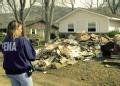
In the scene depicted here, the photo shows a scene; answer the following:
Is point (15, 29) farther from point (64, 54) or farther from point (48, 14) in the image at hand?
point (48, 14)

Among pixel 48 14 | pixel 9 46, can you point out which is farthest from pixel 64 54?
pixel 48 14

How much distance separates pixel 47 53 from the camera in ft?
57.8

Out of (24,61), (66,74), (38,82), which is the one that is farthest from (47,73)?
(24,61)

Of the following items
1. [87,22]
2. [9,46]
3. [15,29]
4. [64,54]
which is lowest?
[64,54]

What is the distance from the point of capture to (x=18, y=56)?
599 centimetres

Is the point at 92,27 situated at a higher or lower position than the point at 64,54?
higher

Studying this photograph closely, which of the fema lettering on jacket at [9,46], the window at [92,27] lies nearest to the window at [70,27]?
the window at [92,27]

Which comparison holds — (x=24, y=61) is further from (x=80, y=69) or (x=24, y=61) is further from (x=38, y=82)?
(x=80, y=69)

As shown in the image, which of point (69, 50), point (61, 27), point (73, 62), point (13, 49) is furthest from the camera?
point (61, 27)

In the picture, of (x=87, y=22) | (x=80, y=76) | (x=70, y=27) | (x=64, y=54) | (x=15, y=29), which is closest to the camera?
(x=15, y=29)

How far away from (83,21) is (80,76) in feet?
105

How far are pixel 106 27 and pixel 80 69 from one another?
2951 cm

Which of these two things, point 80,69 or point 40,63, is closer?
point 80,69

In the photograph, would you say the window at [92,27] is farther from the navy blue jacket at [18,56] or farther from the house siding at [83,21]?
the navy blue jacket at [18,56]
